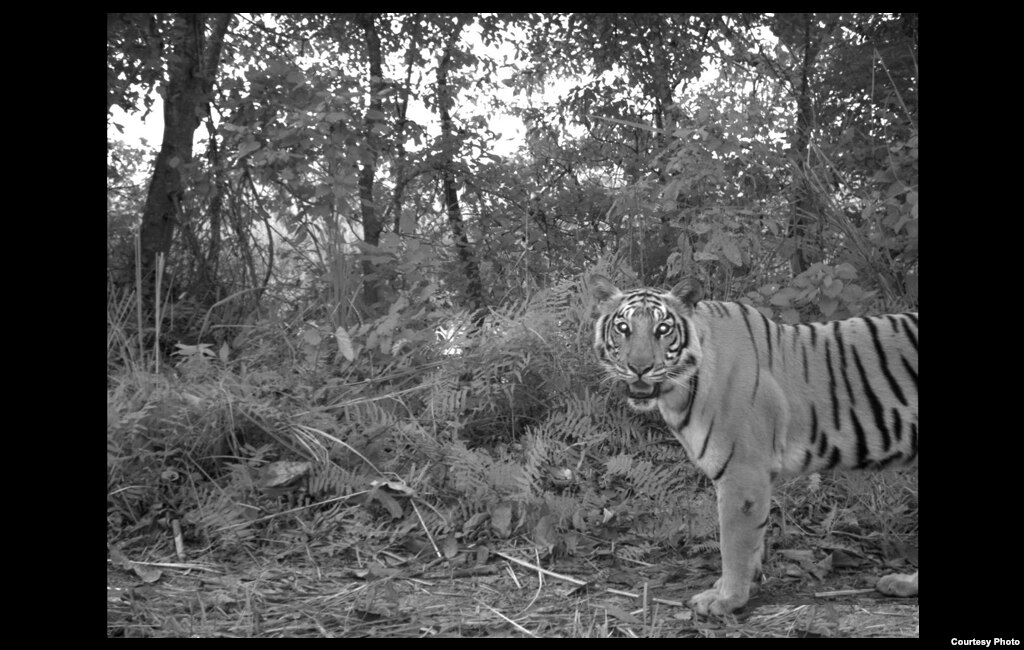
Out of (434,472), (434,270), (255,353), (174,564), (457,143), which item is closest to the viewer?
(174,564)

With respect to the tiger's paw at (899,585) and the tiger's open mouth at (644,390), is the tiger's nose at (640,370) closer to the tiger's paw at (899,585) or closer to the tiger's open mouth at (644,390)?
the tiger's open mouth at (644,390)

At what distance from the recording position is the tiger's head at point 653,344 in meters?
4.00

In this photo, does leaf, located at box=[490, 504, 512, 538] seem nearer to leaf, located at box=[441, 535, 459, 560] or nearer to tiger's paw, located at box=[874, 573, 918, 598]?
leaf, located at box=[441, 535, 459, 560]

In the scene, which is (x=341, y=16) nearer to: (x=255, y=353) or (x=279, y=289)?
(x=279, y=289)

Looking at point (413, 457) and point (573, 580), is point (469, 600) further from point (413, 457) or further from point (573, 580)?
point (413, 457)

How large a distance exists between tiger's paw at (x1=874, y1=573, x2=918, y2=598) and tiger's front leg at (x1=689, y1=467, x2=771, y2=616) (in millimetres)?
685

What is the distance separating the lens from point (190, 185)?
7.43 meters

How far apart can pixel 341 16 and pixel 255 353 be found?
5.01 metres

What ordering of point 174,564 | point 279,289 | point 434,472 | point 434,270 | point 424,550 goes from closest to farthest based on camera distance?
point 174,564 < point 424,550 < point 434,472 < point 434,270 < point 279,289

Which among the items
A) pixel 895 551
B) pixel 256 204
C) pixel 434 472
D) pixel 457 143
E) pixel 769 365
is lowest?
pixel 895 551

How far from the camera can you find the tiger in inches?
153

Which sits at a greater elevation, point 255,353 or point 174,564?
point 255,353

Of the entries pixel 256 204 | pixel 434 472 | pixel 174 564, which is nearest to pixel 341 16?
pixel 256 204

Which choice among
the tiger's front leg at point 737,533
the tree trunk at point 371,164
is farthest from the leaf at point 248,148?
the tiger's front leg at point 737,533
